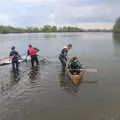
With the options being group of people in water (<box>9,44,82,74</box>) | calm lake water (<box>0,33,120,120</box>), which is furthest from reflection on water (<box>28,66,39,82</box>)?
group of people in water (<box>9,44,82,74</box>)

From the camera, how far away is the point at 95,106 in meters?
16.0

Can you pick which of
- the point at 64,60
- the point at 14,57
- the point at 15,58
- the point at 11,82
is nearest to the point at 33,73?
the point at 15,58

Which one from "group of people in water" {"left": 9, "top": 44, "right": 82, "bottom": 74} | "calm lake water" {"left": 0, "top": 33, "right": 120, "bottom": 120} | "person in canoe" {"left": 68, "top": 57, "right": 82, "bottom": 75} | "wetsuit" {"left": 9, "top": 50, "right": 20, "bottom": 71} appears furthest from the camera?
"wetsuit" {"left": 9, "top": 50, "right": 20, "bottom": 71}

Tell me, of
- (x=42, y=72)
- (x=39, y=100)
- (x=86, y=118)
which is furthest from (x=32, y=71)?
(x=86, y=118)

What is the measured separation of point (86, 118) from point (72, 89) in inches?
223

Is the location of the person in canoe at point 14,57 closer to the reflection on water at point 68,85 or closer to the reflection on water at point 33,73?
the reflection on water at point 33,73

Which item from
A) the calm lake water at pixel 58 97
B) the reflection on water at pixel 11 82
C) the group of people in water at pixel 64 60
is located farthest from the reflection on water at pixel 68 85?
the reflection on water at pixel 11 82

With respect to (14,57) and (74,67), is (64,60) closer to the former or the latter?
(74,67)

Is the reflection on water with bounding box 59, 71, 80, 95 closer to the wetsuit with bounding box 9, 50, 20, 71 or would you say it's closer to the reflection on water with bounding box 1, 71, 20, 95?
the reflection on water with bounding box 1, 71, 20, 95

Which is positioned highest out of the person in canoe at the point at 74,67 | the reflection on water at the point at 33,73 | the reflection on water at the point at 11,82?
the person in canoe at the point at 74,67

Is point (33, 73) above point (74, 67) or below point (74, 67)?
below

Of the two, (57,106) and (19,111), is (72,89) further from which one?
(19,111)

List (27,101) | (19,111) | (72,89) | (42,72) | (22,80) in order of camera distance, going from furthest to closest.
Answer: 1. (42,72)
2. (22,80)
3. (72,89)
4. (27,101)
5. (19,111)

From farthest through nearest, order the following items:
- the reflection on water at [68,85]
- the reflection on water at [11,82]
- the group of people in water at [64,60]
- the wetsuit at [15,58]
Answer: the wetsuit at [15,58] → the group of people in water at [64,60] → the reflection on water at [11,82] → the reflection on water at [68,85]
